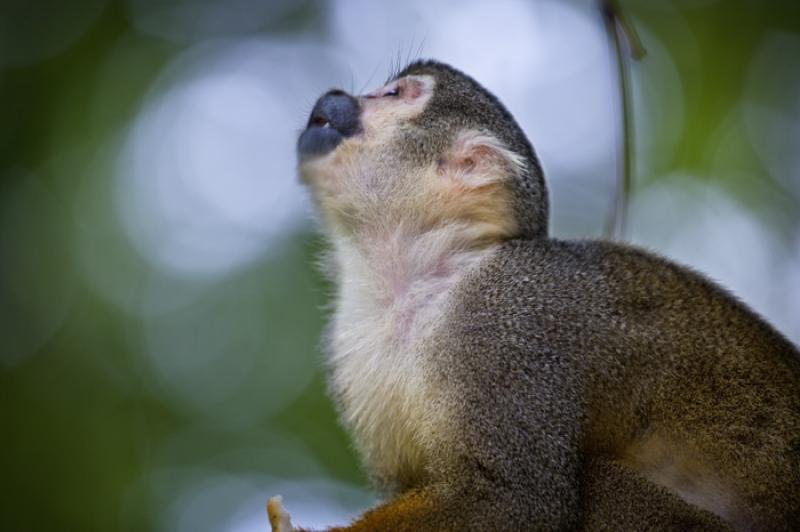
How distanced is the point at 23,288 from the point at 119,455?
2539mm

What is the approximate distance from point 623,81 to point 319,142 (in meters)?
1.59

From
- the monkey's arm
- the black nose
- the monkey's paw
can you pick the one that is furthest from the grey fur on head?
the monkey's paw

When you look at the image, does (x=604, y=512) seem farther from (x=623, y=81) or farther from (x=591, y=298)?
(x=623, y=81)

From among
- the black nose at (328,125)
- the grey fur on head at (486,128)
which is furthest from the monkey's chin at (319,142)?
the grey fur on head at (486,128)

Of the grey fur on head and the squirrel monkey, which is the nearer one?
the squirrel monkey

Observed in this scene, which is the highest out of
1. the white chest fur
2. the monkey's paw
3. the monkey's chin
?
the monkey's chin

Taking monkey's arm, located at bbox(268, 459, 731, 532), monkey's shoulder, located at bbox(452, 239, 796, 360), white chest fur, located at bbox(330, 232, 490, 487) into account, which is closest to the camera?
monkey's arm, located at bbox(268, 459, 731, 532)

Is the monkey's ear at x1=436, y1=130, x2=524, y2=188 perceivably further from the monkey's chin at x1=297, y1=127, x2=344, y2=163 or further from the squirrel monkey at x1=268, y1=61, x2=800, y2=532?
the monkey's chin at x1=297, y1=127, x2=344, y2=163

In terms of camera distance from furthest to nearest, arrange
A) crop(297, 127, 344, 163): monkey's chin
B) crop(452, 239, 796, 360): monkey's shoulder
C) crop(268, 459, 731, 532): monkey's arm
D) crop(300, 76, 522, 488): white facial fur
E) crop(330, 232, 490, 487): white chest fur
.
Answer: crop(297, 127, 344, 163): monkey's chin < crop(300, 76, 522, 488): white facial fur < crop(330, 232, 490, 487): white chest fur < crop(452, 239, 796, 360): monkey's shoulder < crop(268, 459, 731, 532): monkey's arm

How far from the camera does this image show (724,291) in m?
4.80

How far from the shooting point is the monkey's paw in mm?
4004

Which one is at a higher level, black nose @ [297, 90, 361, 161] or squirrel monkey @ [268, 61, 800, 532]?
black nose @ [297, 90, 361, 161]

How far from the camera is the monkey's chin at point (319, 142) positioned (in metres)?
5.00

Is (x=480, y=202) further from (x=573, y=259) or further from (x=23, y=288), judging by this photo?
(x=23, y=288)
